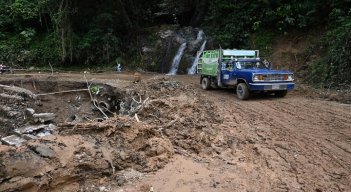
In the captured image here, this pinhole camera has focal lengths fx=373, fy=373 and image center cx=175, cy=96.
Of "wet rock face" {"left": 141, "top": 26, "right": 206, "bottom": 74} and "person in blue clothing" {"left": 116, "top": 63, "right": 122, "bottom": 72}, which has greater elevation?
"wet rock face" {"left": 141, "top": 26, "right": 206, "bottom": 74}

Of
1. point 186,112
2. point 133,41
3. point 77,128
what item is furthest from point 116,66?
point 77,128

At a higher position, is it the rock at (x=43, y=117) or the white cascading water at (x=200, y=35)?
the white cascading water at (x=200, y=35)

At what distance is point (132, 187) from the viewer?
6.52 m

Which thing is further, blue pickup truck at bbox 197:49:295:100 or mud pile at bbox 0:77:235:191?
blue pickup truck at bbox 197:49:295:100

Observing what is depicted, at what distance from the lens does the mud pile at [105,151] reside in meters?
6.50

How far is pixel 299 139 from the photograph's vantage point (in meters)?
8.45

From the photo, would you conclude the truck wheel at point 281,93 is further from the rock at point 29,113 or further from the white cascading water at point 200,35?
the white cascading water at point 200,35

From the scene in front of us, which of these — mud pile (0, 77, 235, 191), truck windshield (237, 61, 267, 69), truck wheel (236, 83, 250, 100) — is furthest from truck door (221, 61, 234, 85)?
mud pile (0, 77, 235, 191)

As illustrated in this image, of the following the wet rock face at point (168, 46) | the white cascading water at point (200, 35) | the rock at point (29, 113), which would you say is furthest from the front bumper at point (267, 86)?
the white cascading water at point (200, 35)

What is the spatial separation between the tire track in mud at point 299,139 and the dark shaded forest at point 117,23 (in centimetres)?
964

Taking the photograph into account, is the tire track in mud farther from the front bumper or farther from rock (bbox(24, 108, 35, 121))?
rock (bbox(24, 108, 35, 121))

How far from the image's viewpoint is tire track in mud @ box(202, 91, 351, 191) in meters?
6.48

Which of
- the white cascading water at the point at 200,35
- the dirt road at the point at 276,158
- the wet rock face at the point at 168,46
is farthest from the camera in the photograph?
the white cascading water at the point at 200,35

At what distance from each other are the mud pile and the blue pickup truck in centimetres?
353
